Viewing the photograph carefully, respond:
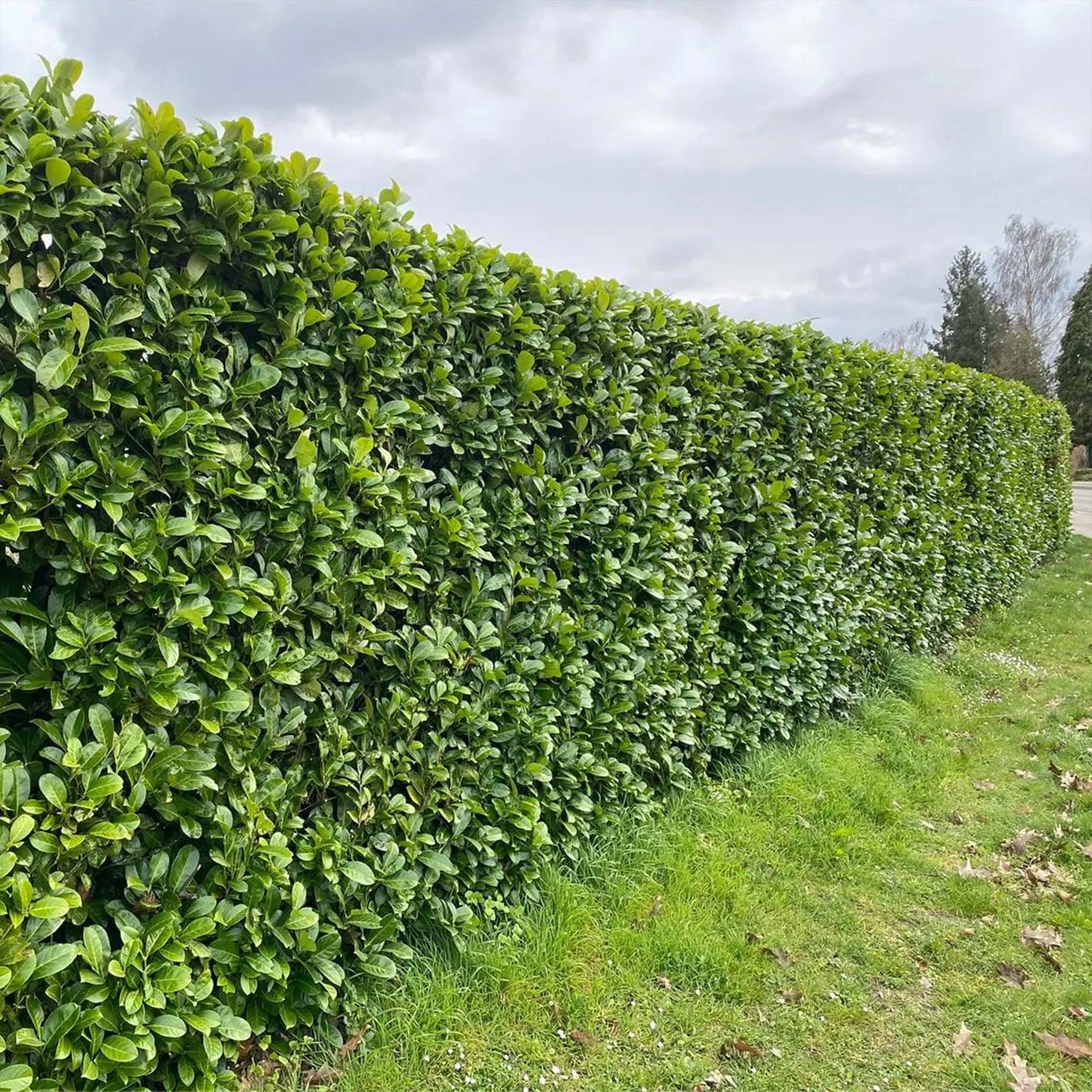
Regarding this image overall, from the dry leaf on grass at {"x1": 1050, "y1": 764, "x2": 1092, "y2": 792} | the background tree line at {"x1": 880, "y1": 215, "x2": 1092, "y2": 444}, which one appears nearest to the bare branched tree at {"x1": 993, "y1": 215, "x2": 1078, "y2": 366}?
the background tree line at {"x1": 880, "y1": 215, "x2": 1092, "y2": 444}

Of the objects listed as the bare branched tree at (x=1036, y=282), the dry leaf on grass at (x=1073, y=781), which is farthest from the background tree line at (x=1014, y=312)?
the dry leaf on grass at (x=1073, y=781)

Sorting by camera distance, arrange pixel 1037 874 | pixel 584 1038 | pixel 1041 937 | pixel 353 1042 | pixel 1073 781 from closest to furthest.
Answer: pixel 353 1042
pixel 584 1038
pixel 1041 937
pixel 1037 874
pixel 1073 781

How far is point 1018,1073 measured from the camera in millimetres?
2365

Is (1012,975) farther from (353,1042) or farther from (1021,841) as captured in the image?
(353,1042)

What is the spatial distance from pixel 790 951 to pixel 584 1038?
1.02 meters

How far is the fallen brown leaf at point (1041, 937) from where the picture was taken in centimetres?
301

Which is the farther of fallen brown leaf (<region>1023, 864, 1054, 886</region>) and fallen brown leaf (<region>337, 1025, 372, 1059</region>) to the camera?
fallen brown leaf (<region>1023, 864, 1054, 886</region>)

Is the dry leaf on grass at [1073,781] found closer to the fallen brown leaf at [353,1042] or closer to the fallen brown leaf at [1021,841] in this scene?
the fallen brown leaf at [1021,841]

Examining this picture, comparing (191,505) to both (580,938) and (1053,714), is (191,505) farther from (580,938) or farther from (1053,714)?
(1053,714)

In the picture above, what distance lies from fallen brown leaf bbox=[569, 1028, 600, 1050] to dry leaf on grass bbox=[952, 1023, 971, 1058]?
1.28 m

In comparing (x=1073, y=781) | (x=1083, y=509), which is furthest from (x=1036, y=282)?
(x=1073, y=781)

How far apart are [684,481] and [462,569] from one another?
1.60m

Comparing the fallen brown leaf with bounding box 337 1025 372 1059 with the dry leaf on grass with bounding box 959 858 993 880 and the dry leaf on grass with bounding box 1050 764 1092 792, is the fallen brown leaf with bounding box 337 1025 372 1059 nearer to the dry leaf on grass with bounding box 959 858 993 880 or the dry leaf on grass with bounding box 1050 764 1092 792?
the dry leaf on grass with bounding box 959 858 993 880

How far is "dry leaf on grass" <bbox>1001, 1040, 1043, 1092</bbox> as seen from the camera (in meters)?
2.32
